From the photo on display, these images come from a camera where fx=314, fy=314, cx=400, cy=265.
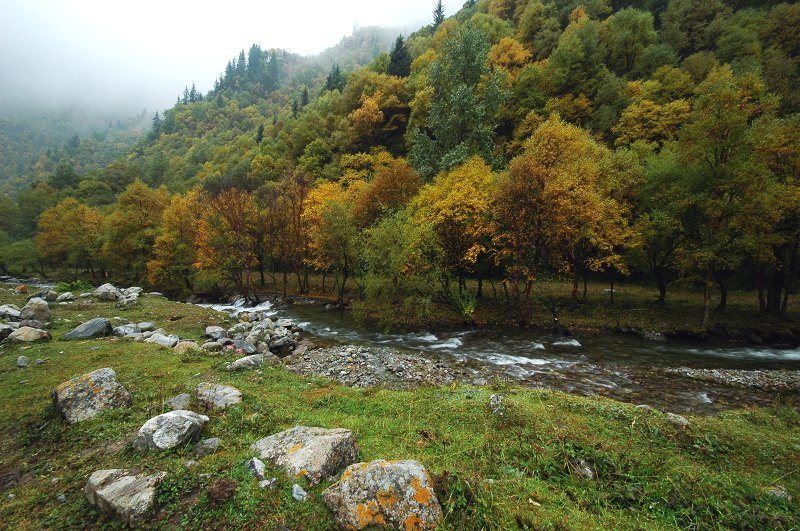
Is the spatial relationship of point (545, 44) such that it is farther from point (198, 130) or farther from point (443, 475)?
point (198, 130)

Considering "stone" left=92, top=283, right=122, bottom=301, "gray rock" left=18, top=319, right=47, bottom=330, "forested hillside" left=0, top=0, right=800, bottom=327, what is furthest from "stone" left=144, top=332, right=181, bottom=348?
"stone" left=92, top=283, right=122, bottom=301

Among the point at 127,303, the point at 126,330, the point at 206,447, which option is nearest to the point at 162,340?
the point at 126,330

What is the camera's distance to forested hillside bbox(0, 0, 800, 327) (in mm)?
21094

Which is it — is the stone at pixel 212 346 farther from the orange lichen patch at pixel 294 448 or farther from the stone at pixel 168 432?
the orange lichen patch at pixel 294 448

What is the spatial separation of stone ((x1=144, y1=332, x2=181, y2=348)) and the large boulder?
12440 mm

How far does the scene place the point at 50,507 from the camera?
5098mm

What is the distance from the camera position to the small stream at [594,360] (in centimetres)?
1297

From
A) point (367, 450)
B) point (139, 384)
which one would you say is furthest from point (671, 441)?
point (139, 384)

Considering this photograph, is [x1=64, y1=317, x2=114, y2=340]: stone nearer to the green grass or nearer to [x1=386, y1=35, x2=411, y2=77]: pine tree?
the green grass

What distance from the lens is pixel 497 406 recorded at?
8203 mm

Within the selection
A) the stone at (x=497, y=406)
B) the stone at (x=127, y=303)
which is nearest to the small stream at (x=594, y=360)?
the stone at (x=497, y=406)

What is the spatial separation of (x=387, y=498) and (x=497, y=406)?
15.5 ft

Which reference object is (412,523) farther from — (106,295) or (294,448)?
(106,295)

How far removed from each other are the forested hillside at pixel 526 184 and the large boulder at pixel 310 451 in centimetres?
1824
